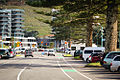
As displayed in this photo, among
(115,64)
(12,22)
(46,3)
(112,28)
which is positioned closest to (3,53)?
(46,3)

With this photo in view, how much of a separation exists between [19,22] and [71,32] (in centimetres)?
8577

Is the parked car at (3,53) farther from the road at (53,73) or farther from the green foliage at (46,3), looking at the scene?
the road at (53,73)

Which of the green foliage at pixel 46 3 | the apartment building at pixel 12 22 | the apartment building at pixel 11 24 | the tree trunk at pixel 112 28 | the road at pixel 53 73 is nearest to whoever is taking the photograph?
the road at pixel 53 73

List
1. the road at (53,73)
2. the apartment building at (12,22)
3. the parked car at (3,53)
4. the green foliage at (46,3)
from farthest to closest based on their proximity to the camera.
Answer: the apartment building at (12,22) < the parked car at (3,53) < the green foliage at (46,3) < the road at (53,73)

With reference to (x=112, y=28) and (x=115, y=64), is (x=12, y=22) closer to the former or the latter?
(x=112, y=28)

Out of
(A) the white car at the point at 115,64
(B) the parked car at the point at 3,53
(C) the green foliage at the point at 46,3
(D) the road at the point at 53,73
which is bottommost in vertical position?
(B) the parked car at the point at 3,53

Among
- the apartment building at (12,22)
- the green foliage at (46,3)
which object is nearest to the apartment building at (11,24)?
the apartment building at (12,22)

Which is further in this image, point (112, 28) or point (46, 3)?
point (46, 3)

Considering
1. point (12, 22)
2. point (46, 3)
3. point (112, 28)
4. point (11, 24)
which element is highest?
point (46, 3)

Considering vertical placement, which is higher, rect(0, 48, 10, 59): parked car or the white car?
the white car

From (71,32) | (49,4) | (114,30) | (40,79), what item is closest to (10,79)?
(40,79)

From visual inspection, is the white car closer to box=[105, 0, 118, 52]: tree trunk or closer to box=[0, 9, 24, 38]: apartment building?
box=[105, 0, 118, 52]: tree trunk

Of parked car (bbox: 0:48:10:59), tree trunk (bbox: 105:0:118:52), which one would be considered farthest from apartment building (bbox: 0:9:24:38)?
tree trunk (bbox: 105:0:118:52)

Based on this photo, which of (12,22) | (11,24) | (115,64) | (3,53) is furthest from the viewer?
(11,24)
